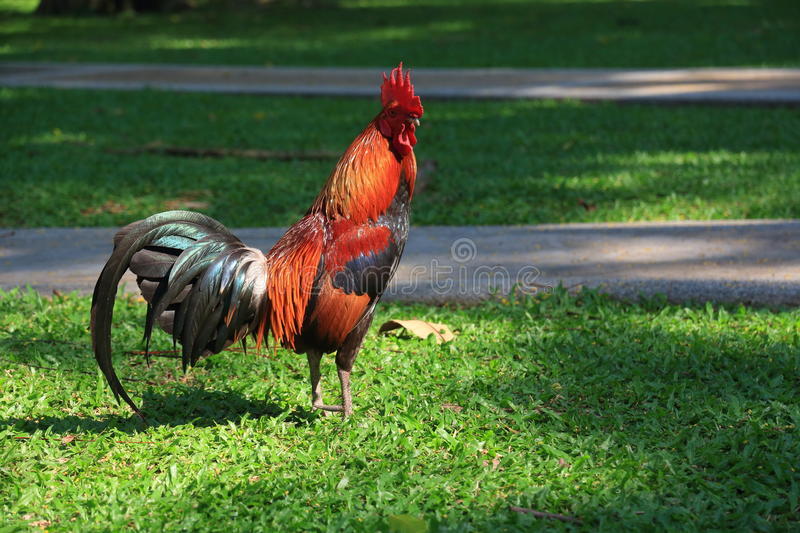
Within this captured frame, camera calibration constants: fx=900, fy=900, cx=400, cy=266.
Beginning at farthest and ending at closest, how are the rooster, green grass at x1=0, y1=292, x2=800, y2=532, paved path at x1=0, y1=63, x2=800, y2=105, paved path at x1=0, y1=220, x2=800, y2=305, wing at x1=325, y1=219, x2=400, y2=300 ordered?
paved path at x1=0, y1=63, x2=800, y2=105 → paved path at x1=0, y1=220, x2=800, y2=305 → wing at x1=325, y1=219, x2=400, y2=300 → the rooster → green grass at x1=0, y1=292, x2=800, y2=532

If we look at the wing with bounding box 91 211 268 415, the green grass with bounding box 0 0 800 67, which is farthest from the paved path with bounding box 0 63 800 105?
the wing with bounding box 91 211 268 415

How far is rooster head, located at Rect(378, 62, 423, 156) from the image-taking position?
352 centimetres

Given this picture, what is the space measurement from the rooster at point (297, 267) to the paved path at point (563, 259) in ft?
5.66

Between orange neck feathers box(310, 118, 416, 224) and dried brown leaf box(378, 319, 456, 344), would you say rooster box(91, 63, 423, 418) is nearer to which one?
orange neck feathers box(310, 118, 416, 224)

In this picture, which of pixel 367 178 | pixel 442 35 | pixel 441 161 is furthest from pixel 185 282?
pixel 442 35

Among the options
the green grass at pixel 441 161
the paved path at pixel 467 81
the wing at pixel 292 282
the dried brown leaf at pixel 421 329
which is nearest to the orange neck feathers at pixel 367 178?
the wing at pixel 292 282

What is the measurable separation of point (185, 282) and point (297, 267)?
1.49ft

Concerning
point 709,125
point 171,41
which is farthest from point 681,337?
point 171,41

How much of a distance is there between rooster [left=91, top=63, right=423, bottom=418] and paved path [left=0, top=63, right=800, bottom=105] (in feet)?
26.8

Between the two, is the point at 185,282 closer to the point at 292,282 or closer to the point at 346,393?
the point at 292,282

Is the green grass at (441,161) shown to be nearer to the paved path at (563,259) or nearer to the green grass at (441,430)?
the paved path at (563,259)

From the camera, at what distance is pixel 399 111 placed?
3.55 meters

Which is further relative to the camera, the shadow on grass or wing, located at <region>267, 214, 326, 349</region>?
the shadow on grass

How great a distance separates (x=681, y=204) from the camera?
270 inches
